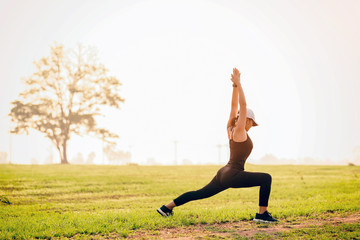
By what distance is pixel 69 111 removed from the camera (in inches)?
1890

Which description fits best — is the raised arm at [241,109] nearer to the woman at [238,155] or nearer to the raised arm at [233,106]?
the woman at [238,155]

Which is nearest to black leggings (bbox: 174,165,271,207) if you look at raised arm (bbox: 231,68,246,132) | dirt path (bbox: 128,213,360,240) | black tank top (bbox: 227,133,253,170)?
black tank top (bbox: 227,133,253,170)

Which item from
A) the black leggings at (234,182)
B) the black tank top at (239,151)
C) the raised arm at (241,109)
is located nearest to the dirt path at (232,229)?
the black leggings at (234,182)

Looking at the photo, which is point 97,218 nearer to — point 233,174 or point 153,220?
point 153,220

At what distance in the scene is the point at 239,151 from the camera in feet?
24.2

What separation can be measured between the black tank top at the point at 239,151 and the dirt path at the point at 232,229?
4.52 ft

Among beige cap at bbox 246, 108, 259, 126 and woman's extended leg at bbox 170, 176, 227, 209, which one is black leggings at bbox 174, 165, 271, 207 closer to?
woman's extended leg at bbox 170, 176, 227, 209

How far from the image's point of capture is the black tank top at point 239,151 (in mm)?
7359

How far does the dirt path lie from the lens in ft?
23.5

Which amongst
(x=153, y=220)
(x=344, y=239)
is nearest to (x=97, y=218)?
(x=153, y=220)

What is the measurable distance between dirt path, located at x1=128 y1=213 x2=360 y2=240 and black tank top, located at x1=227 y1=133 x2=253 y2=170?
4.52 ft

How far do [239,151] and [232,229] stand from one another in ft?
5.87

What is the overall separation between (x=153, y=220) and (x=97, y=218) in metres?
1.54

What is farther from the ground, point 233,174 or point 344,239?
point 233,174
